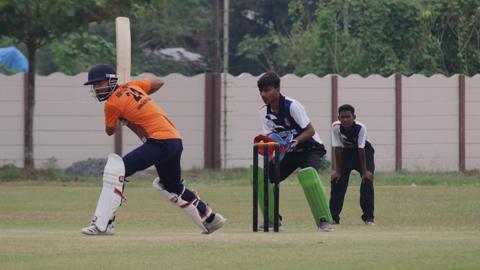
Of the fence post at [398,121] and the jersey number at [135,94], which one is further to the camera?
the fence post at [398,121]

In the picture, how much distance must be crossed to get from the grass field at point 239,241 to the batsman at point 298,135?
347 millimetres

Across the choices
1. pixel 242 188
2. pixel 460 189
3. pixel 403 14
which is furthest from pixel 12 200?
pixel 403 14

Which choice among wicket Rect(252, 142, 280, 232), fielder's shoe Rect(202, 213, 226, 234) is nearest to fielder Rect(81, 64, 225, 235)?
fielder's shoe Rect(202, 213, 226, 234)

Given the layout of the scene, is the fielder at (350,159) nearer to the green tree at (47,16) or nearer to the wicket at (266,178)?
the wicket at (266,178)

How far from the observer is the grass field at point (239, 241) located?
32.0 feet

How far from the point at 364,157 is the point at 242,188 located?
819 centimetres

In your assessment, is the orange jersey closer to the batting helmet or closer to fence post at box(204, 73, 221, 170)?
the batting helmet

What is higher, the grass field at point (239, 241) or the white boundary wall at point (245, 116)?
the white boundary wall at point (245, 116)

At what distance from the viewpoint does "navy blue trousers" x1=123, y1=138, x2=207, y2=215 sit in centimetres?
1213

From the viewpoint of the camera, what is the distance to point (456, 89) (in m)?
30.3

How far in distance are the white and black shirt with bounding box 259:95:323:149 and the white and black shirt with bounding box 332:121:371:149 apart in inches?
115

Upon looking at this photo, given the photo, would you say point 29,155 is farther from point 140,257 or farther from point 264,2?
point 264,2

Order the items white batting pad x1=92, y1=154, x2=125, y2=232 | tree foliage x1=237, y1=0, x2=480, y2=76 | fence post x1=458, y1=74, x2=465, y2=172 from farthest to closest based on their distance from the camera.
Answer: tree foliage x1=237, y1=0, x2=480, y2=76 < fence post x1=458, y1=74, x2=465, y2=172 < white batting pad x1=92, y1=154, x2=125, y2=232

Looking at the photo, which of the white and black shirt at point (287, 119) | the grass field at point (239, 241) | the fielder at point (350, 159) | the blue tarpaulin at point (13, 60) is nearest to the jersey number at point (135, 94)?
the grass field at point (239, 241)
